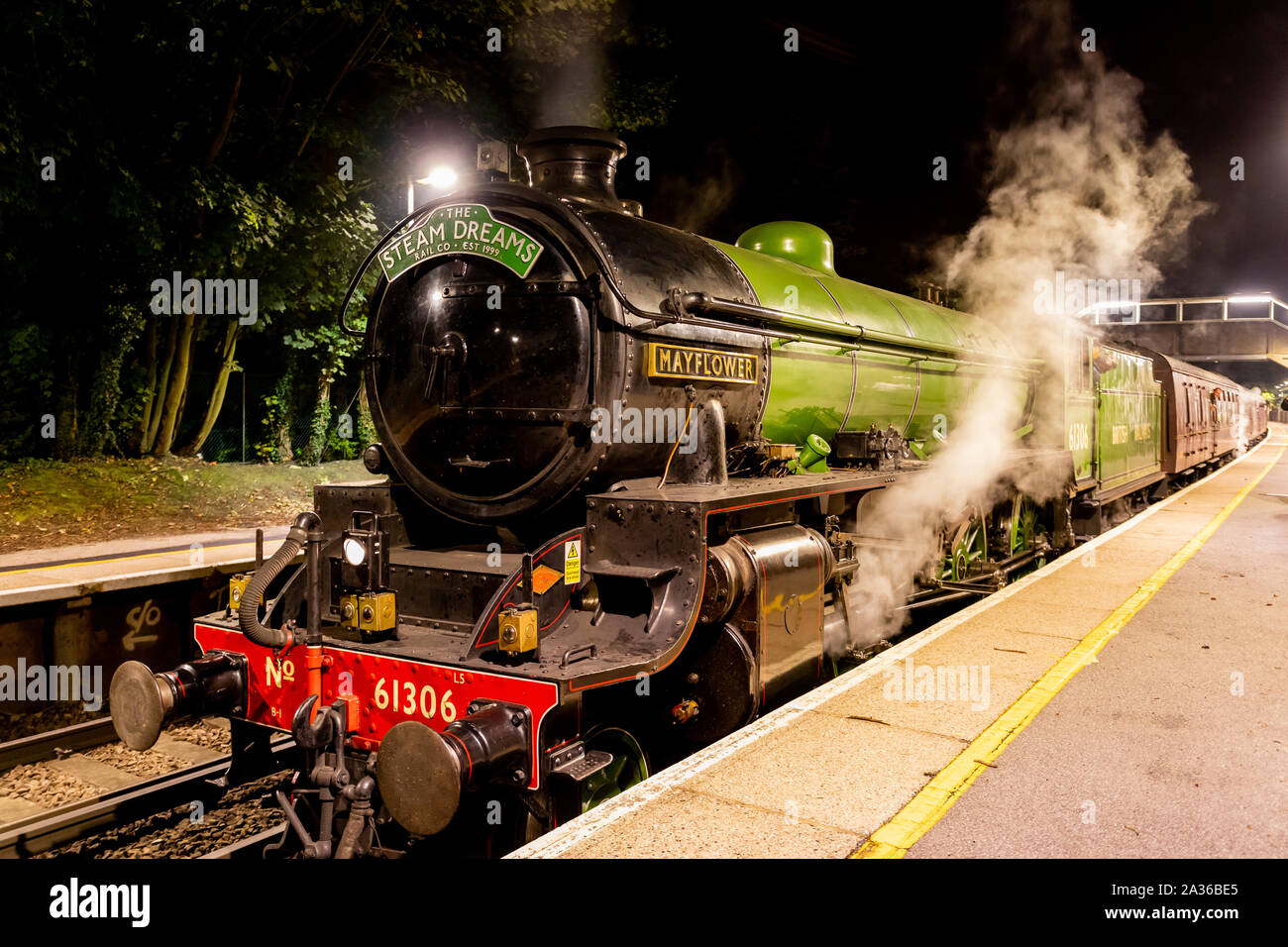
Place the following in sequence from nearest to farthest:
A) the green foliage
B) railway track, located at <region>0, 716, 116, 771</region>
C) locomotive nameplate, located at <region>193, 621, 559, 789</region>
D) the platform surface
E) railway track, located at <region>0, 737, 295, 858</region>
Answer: locomotive nameplate, located at <region>193, 621, 559, 789</region>
railway track, located at <region>0, 737, 295, 858</region>
railway track, located at <region>0, 716, 116, 771</region>
the platform surface
the green foliage

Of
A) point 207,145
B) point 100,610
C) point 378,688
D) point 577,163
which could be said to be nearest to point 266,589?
point 378,688

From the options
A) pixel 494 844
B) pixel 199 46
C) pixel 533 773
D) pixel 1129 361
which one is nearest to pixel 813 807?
pixel 533 773

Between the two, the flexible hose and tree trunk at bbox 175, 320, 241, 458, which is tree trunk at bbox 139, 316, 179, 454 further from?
the flexible hose

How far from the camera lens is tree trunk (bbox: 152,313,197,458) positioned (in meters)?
13.7

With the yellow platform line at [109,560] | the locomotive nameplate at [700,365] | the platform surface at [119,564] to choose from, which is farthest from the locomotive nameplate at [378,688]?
the yellow platform line at [109,560]

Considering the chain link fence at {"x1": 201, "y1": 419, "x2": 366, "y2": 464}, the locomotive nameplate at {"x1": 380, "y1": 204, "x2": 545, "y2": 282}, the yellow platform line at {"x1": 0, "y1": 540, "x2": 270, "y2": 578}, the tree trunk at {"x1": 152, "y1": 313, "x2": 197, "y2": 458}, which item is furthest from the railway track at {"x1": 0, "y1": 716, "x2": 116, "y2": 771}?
the chain link fence at {"x1": 201, "y1": 419, "x2": 366, "y2": 464}

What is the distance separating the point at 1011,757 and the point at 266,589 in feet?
10.5

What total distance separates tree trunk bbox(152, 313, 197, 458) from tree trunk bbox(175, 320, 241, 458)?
2.13 feet

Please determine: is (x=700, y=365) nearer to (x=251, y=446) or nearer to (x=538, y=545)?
(x=538, y=545)

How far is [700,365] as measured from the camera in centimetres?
437

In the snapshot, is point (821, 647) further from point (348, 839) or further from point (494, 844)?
point (348, 839)

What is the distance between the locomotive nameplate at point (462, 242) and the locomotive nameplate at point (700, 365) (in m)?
0.72

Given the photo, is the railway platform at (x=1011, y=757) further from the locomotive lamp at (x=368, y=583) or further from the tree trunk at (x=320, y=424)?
the tree trunk at (x=320, y=424)

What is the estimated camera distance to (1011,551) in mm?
8570
